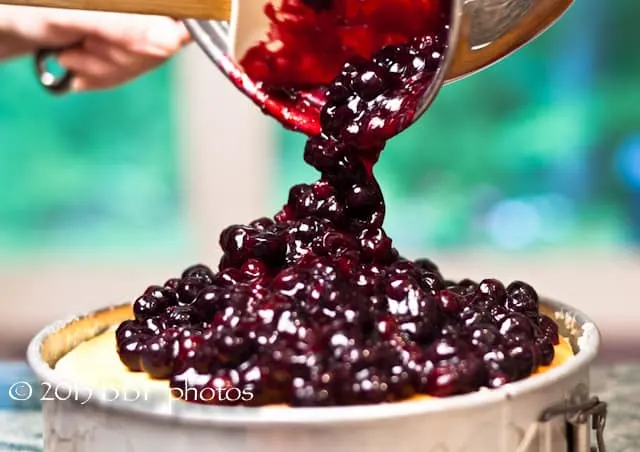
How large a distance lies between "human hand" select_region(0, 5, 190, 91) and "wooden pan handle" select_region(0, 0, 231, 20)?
0.39 meters

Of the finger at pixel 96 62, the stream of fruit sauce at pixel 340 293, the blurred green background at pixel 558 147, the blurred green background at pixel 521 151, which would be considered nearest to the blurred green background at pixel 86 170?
the blurred green background at pixel 521 151

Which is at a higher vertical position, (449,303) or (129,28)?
(129,28)

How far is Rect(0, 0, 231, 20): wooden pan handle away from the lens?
38.3 inches

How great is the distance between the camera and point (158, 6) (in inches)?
39.8

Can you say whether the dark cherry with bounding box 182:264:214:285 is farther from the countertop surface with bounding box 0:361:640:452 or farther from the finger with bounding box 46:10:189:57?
the finger with bounding box 46:10:189:57

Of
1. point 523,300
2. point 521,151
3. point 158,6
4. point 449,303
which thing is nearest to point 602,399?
point 523,300

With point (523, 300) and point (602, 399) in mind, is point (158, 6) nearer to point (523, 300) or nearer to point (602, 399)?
point (523, 300)

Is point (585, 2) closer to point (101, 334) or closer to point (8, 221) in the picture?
point (8, 221)

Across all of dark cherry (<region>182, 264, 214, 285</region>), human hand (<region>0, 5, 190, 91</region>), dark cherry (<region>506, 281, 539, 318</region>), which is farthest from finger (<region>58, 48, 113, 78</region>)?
dark cherry (<region>506, 281, 539, 318</region>)

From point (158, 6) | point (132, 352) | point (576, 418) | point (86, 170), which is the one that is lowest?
point (576, 418)

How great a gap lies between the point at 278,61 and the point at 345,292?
41 centimetres

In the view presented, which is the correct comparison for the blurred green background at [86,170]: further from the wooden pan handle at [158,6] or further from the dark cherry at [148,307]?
the dark cherry at [148,307]

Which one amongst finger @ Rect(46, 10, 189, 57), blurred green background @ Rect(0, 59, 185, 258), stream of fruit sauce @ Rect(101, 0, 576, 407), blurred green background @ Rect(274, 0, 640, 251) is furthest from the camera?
blurred green background @ Rect(0, 59, 185, 258)

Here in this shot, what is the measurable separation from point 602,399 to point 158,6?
69cm
